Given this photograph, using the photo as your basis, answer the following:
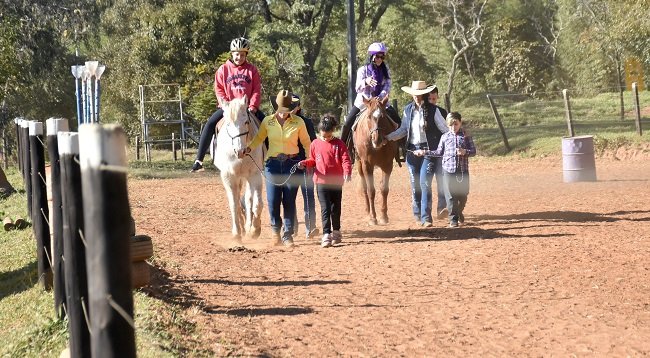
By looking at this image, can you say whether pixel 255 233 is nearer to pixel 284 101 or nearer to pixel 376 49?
pixel 284 101

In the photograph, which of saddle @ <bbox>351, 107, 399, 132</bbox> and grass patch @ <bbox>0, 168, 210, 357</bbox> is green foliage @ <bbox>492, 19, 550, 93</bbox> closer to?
saddle @ <bbox>351, 107, 399, 132</bbox>

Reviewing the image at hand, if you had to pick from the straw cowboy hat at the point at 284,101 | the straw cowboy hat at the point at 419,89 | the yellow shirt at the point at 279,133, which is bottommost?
the yellow shirt at the point at 279,133

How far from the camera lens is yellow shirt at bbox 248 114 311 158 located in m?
11.8

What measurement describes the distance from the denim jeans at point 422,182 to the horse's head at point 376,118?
1.79 feet

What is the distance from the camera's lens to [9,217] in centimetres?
1514

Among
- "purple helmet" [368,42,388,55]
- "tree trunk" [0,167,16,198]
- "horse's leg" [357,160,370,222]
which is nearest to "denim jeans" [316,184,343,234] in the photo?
"horse's leg" [357,160,370,222]

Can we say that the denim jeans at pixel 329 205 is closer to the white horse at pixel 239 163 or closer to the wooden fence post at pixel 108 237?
the white horse at pixel 239 163

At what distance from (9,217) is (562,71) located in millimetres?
45596

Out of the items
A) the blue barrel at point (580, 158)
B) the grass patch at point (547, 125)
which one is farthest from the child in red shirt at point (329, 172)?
the grass patch at point (547, 125)

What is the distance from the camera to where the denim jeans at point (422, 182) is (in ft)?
43.5

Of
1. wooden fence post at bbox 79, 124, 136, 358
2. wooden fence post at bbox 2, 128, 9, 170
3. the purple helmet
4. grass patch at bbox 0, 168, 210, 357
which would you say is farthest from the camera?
wooden fence post at bbox 2, 128, 9, 170

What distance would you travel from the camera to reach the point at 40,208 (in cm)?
906

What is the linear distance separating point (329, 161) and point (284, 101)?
36.6 inches

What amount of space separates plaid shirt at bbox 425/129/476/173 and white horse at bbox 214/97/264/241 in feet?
8.26
